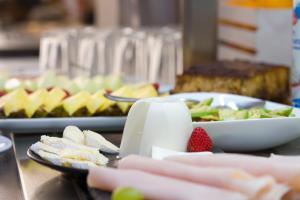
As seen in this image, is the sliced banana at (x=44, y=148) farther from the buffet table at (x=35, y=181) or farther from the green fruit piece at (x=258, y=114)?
the green fruit piece at (x=258, y=114)

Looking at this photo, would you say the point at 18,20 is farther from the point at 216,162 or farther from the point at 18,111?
the point at 216,162

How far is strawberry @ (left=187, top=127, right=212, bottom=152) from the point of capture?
1.30 meters

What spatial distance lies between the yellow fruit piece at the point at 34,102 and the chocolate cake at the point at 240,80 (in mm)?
432

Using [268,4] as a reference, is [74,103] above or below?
below

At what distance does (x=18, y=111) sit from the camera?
1729 mm

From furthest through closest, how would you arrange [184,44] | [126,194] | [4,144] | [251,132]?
[184,44]
[4,144]
[251,132]
[126,194]

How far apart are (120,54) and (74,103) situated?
95 centimetres

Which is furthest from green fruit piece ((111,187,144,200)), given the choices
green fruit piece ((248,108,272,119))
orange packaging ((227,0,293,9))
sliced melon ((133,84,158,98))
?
orange packaging ((227,0,293,9))

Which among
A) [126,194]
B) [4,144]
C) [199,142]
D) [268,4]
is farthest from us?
[268,4]

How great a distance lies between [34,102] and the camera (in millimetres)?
1746

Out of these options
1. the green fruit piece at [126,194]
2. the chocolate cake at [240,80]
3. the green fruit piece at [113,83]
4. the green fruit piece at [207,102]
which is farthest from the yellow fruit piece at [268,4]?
the green fruit piece at [126,194]

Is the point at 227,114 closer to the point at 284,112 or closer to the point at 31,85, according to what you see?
the point at 284,112

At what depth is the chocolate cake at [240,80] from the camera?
6.59 feet

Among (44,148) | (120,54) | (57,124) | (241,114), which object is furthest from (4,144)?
(120,54)
